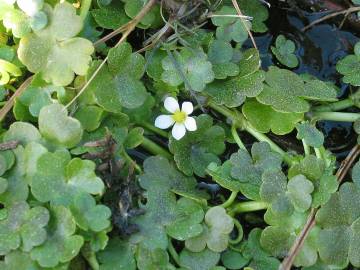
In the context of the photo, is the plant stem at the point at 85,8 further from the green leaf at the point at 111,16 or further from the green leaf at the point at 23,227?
the green leaf at the point at 23,227

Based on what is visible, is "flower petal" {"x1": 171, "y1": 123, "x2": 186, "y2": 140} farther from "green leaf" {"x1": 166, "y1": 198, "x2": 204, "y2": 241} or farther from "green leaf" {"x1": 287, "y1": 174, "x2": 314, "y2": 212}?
"green leaf" {"x1": 287, "y1": 174, "x2": 314, "y2": 212}

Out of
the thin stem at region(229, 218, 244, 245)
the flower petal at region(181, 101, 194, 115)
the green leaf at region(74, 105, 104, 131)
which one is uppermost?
the green leaf at region(74, 105, 104, 131)

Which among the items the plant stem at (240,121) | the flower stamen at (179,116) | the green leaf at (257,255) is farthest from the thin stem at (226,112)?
the green leaf at (257,255)

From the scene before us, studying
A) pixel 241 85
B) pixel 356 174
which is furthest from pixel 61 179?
pixel 356 174

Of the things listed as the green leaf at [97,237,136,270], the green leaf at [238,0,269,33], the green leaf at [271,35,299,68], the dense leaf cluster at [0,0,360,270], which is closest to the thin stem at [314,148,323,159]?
the dense leaf cluster at [0,0,360,270]

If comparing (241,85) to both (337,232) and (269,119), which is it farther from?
(337,232)
